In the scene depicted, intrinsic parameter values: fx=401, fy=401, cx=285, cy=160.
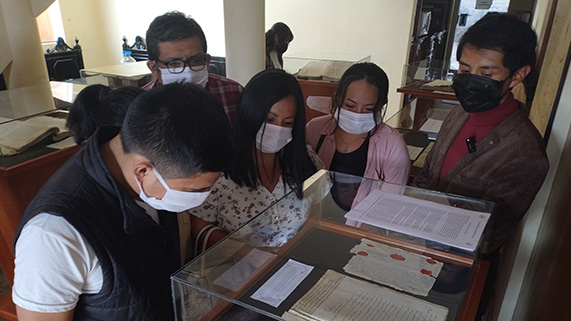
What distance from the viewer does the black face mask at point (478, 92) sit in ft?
4.70

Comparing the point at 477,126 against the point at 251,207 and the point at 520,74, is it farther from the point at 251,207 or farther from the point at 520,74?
the point at 251,207

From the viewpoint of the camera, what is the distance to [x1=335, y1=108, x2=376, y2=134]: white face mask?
1.79 m

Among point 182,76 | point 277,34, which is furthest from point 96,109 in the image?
point 277,34

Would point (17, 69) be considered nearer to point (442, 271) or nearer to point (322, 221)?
point (322, 221)

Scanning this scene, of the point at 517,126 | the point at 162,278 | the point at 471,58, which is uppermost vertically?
the point at 471,58

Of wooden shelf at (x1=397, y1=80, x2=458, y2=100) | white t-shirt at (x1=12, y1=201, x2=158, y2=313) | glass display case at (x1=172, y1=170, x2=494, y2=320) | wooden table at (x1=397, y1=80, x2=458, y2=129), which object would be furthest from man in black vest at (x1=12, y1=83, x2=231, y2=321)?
wooden shelf at (x1=397, y1=80, x2=458, y2=100)

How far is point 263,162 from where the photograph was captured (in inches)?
64.0

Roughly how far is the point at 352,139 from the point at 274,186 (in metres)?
0.50

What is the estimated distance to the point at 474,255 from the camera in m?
1.12

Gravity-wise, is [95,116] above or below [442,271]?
above

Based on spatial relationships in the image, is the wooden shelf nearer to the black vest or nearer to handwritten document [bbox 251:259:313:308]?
handwritten document [bbox 251:259:313:308]

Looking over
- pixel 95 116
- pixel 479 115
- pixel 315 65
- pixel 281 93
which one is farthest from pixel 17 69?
pixel 479 115

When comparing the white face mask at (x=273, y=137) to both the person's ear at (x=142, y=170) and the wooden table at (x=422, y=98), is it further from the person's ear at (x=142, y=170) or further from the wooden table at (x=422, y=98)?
the wooden table at (x=422, y=98)

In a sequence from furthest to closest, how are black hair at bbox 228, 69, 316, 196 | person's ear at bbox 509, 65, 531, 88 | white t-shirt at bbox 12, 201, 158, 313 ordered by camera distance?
black hair at bbox 228, 69, 316, 196
person's ear at bbox 509, 65, 531, 88
white t-shirt at bbox 12, 201, 158, 313
